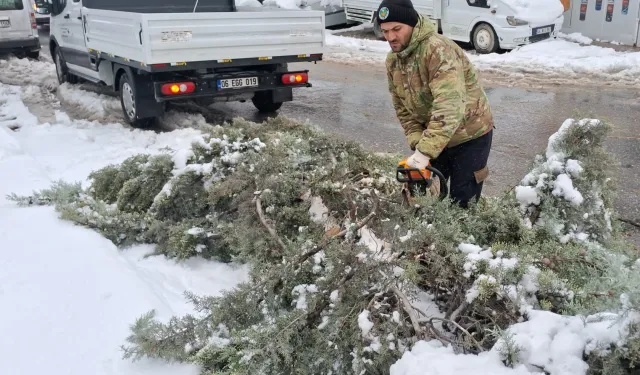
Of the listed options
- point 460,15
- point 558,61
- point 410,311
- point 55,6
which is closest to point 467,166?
point 410,311

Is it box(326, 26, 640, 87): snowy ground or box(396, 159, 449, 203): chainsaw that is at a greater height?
box(396, 159, 449, 203): chainsaw

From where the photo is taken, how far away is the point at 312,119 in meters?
8.55

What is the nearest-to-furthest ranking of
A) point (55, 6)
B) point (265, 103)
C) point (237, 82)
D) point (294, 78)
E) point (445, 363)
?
1. point (445, 363)
2. point (237, 82)
3. point (294, 78)
4. point (265, 103)
5. point (55, 6)

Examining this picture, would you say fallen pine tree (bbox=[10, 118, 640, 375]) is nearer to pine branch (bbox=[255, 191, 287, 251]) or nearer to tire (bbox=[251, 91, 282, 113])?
pine branch (bbox=[255, 191, 287, 251])

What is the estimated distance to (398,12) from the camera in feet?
10.1

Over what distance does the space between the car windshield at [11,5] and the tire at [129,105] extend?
7886mm

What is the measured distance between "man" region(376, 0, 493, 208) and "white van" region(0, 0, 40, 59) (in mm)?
13025

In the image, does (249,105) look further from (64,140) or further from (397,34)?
(397,34)

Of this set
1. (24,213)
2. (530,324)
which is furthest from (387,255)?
(24,213)

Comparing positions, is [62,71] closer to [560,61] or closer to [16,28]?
[16,28]

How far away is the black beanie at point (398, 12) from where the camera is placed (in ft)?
10.1

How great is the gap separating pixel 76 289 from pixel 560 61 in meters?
11.6

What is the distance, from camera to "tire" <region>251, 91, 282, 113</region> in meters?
8.80

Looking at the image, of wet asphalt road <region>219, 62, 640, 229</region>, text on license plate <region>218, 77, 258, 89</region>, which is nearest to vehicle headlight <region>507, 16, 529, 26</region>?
wet asphalt road <region>219, 62, 640, 229</region>
